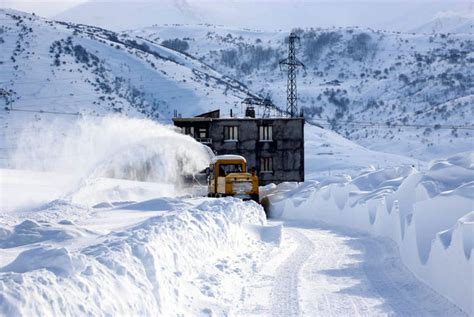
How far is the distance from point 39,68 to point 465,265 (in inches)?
4689

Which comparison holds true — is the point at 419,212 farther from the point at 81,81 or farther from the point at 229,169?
the point at 81,81

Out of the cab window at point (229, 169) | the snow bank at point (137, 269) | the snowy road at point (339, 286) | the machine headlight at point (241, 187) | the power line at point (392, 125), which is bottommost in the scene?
the snowy road at point (339, 286)

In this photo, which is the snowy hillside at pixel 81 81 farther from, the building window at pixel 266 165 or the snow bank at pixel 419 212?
the snow bank at pixel 419 212

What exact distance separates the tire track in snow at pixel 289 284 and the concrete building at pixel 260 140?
42.9 meters

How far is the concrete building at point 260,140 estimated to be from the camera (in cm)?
6381

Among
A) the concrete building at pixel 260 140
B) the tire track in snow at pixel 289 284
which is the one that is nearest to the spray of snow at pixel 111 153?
the concrete building at pixel 260 140

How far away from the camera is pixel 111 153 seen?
44.8 m

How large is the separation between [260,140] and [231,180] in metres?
30.2

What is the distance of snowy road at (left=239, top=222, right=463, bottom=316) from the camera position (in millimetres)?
11845

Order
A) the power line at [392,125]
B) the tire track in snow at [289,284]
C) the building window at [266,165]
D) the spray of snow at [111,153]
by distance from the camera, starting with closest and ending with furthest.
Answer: the tire track in snow at [289,284] → the spray of snow at [111,153] → the building window at [266,165] → the power line at [392,125]

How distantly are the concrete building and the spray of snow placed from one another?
363cm

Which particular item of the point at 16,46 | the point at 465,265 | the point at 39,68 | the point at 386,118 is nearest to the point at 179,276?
the point at 465,265

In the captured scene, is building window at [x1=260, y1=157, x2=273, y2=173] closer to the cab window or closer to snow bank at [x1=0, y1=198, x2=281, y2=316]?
the cab window

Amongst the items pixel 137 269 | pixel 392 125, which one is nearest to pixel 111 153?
pixel 137 269
